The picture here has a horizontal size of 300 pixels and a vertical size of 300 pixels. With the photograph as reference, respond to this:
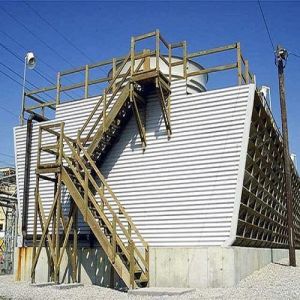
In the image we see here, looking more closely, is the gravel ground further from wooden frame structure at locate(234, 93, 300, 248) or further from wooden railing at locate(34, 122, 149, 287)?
wooden frame structure at locate(234, 93, 300, 248)

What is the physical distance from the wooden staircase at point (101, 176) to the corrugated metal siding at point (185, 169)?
53cm

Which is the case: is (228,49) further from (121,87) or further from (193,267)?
(193,267)

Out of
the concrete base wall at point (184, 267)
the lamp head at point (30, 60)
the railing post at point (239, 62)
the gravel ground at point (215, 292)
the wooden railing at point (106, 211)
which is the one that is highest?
the lamp head at point (30, 60)

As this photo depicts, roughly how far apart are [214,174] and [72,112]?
778cm

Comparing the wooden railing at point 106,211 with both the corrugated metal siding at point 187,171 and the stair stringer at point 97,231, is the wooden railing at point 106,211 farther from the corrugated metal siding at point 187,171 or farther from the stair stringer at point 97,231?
the corrugated metal siding at point 187,171

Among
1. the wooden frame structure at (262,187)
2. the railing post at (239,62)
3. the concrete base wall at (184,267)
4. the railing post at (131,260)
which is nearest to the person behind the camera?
the railing post at (131,260)

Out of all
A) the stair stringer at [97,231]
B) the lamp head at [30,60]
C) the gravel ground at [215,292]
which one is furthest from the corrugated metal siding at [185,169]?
the lamp head at [30,60]

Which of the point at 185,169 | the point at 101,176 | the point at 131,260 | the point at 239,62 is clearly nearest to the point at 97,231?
the point at 131,260

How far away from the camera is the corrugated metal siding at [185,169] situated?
15.8m

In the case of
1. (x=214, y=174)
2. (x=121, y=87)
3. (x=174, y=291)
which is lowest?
(x=174, y=291)

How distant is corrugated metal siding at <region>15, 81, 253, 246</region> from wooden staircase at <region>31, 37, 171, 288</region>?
526 mm

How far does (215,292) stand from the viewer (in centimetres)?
1367

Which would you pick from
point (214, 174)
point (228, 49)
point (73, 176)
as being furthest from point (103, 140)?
point (228, 49)

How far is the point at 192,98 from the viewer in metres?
17.1
